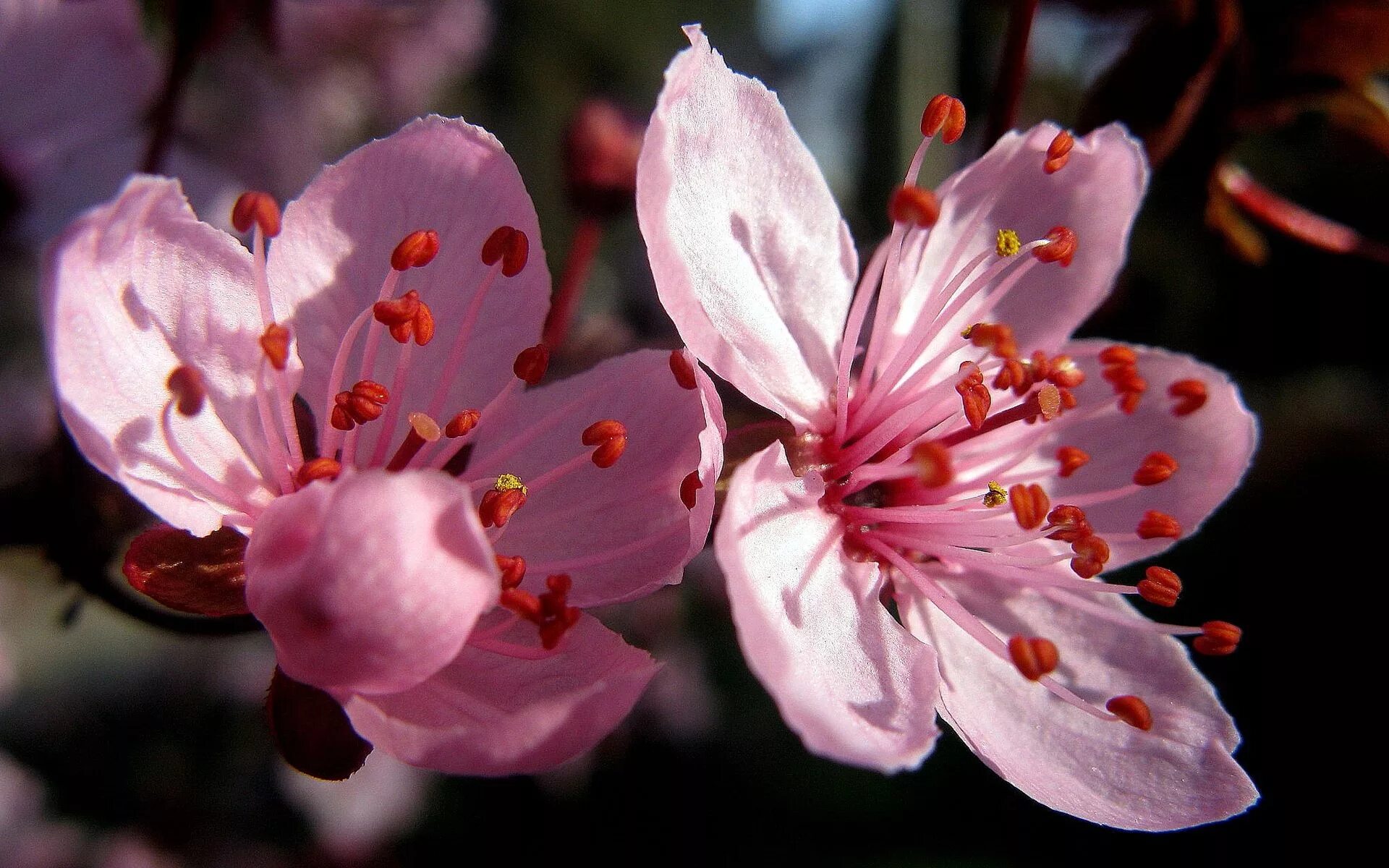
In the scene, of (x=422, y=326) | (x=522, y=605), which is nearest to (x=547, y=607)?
(x=522, y=605)

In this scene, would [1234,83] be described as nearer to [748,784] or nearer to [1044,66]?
[1044,66]

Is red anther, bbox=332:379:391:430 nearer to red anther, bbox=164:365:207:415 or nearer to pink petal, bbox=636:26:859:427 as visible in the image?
red anther, bbox=164:365:207:415

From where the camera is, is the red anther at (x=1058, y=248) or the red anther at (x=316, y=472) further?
the red anther at (x=1058, y=248)

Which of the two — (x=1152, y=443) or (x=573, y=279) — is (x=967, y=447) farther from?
(x=573, y=279)

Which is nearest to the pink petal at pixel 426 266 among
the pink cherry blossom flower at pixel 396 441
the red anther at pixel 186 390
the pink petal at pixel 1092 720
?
the pink cherry blossom flower at pixel 396 441

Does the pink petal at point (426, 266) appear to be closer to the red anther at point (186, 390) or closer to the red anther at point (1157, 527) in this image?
the red anther at point (186, 390)

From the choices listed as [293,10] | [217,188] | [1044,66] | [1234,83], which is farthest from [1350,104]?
[293,10]
